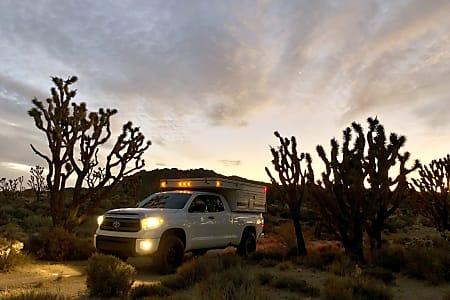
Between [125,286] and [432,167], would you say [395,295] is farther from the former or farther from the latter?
[432,167]

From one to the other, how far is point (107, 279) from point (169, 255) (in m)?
3.43

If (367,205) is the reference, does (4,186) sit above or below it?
above

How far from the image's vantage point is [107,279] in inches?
275

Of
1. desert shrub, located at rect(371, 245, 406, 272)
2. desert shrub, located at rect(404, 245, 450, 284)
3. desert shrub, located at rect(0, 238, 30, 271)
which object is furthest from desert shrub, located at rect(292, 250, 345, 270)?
desert shrub, located at rect(0, 238, 30, 271)

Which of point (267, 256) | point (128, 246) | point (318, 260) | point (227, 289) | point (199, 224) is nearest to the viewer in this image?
point (227, 289)

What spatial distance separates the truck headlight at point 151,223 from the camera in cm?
988

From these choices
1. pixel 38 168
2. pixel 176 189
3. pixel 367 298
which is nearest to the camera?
pixel 367 298

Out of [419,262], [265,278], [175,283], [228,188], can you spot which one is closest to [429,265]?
[419,262]

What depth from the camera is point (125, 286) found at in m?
7.11

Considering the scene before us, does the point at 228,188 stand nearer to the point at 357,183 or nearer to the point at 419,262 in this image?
the point at 357,183

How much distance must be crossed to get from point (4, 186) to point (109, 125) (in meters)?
40.1

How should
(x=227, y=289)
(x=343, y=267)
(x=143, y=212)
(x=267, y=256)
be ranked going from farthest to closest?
(x=267, y=256) < (x=143, y=212) < (x=343, y=267) < (x=227, y=289)

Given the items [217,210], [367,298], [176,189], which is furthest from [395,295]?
[176,189]

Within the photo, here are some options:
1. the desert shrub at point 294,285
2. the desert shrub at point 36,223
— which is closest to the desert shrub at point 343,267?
the desert shrub at point 294,285
